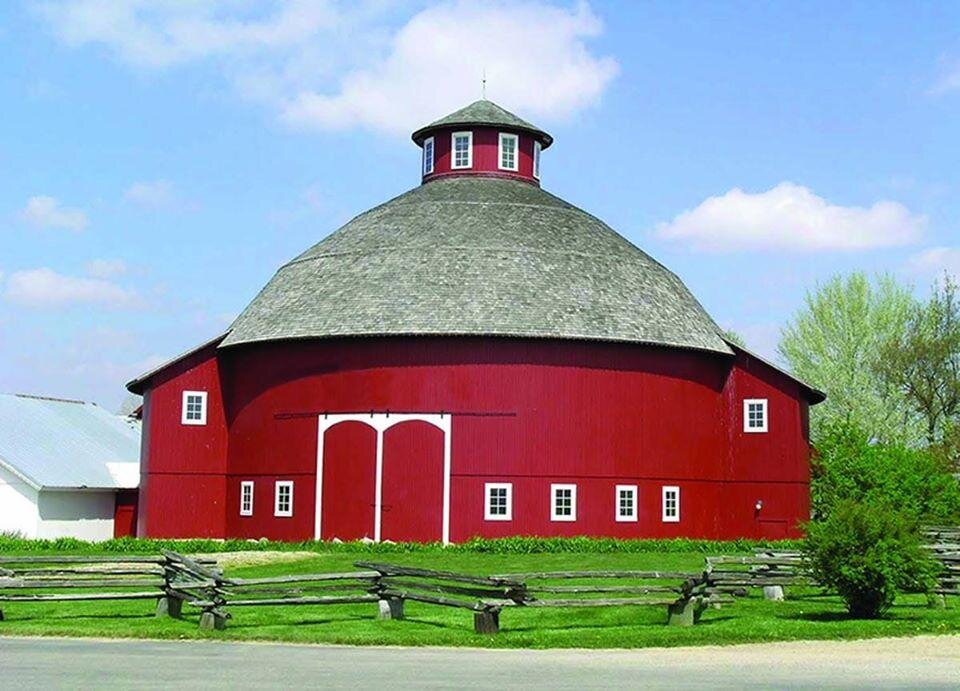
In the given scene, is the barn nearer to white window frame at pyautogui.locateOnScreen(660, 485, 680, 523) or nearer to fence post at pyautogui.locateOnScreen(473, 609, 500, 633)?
white window frame at pyautogui.locateOnScreen(660, 485, 680, 523)

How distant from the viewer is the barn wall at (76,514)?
38.9 metres

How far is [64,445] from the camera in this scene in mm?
42406

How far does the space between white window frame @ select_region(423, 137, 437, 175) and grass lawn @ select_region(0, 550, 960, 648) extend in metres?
24.2

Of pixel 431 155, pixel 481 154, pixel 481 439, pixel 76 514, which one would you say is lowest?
pixel 76 514

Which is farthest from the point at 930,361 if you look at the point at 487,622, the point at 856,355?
the point at 487,622

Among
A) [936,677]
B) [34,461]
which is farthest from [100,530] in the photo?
[936,677]

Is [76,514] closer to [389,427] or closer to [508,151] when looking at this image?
[389,427]

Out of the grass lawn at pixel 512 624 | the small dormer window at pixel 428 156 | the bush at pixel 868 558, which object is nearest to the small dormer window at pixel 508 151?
the small dormer window at pixel 428 156

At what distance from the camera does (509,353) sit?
3422 cm

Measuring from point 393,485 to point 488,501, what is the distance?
247cm

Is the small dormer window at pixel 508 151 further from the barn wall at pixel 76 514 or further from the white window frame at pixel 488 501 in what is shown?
the barn wall at pixel 76 514

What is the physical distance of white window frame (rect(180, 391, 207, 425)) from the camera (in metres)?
37.4

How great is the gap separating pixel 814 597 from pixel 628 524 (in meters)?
13.7

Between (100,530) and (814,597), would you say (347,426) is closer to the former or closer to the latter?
(100,530)
